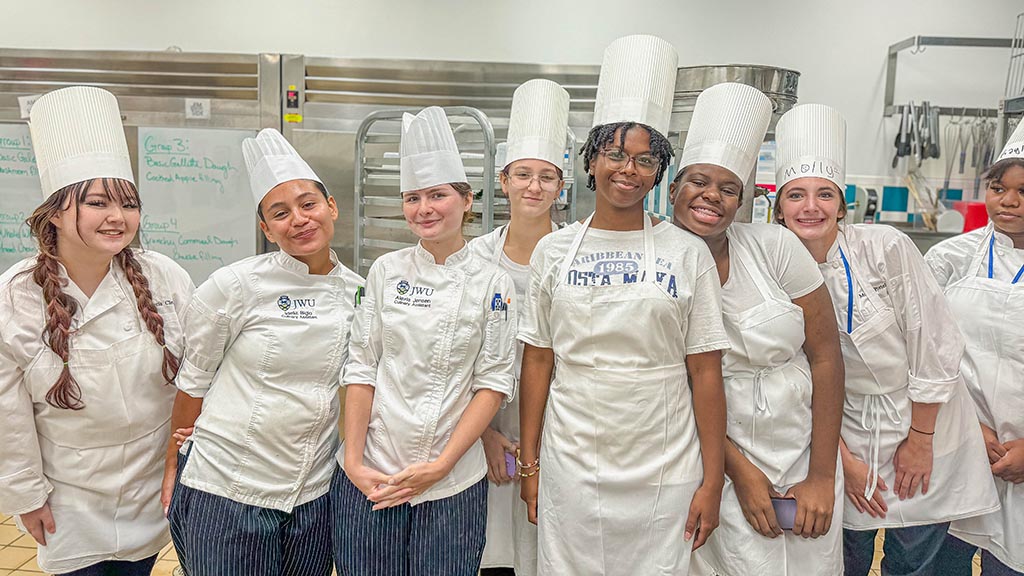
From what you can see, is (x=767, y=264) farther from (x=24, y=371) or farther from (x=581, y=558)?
(x=24, y=371)

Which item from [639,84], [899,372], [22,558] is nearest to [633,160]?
[639,84]

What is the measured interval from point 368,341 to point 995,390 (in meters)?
1.52

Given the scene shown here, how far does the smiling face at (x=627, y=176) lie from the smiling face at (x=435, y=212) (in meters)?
0.33

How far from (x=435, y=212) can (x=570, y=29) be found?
2.98m

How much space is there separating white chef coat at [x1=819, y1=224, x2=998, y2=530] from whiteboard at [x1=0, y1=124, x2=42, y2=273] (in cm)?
427

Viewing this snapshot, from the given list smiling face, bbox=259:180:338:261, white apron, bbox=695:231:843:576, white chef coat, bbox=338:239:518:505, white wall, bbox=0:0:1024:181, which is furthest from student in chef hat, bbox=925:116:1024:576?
white wall, bbox=0:0:1024:181

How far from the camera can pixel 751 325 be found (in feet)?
4.67

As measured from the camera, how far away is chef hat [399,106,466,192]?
1.50 m

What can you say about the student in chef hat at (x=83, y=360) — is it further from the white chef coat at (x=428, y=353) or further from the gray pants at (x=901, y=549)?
the gray pants at (x=901, y=549)

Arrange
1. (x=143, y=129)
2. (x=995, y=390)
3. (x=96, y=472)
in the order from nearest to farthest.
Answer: (x=96, y=472)
(x=995, y=390)
(x=143, y=129)

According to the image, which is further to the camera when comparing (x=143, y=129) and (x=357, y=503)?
(x=143, y=129)

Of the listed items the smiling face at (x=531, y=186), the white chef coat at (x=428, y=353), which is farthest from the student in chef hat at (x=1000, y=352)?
the white chef coat at (x=428, y=353)

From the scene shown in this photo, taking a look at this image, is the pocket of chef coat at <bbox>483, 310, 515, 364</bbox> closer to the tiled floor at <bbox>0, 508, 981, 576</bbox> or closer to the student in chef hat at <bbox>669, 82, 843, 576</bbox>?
the student in chef hat at <bbox>669, 82, 843, 576</bbox>

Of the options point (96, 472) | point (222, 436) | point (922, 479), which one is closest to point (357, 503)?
point (222, 436)
